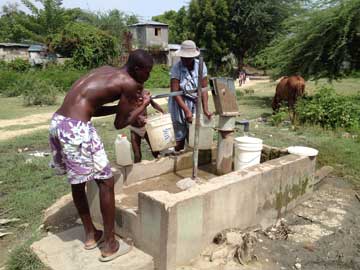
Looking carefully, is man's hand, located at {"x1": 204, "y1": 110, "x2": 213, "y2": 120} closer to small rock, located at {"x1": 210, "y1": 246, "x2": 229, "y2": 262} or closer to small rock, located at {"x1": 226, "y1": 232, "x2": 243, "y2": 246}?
small rock, located at {"x1": 226, "y1": 232, "x2": 243, "y2": 246}

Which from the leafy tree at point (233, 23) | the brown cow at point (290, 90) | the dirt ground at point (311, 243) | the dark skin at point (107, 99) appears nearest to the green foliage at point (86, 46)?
the leafy tree at point (233, 23)

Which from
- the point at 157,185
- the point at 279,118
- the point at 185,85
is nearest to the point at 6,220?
the point at 157,185

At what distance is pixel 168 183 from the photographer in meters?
3.82

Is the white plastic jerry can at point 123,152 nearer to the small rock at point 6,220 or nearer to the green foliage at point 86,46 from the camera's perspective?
the small rock at point 6,220

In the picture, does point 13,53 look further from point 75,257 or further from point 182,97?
point 75,257

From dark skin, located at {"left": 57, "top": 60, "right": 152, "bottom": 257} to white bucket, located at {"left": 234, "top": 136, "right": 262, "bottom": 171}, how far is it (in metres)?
1.45

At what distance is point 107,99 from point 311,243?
2260mm

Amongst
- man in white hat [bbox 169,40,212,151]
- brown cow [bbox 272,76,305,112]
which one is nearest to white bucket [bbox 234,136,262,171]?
man in white hat [bbox 169,40,212,151]

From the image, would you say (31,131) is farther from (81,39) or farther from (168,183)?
(81,39)

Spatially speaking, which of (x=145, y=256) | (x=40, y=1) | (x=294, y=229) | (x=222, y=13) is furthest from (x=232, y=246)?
(x=40, y=1)

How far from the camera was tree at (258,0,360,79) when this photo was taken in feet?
33.3

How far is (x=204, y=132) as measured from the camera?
13.6 feet

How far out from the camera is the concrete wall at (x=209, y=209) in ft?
8.59

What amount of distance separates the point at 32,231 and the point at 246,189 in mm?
2025
